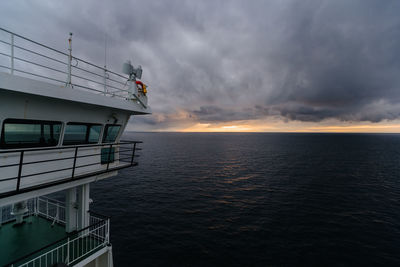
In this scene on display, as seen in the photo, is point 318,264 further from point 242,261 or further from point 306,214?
point 306,214

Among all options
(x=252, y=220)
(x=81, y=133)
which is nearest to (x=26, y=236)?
(x=81, y=133)

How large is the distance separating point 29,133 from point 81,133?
77.0 inches

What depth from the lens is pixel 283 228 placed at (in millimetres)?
20406

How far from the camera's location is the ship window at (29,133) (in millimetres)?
6542

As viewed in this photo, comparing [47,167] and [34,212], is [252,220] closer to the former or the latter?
[34,212]

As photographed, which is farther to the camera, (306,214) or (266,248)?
(306,214)

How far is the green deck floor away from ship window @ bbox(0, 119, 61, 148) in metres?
6.44

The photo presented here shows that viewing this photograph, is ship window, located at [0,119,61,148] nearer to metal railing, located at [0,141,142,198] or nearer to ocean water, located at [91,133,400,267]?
metal railing, located at [0,141,142,198]

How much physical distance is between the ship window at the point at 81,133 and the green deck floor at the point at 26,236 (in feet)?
21.2

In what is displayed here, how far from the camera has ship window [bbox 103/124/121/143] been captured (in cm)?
1001

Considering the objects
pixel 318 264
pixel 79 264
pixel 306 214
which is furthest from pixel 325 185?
pixel 79 264

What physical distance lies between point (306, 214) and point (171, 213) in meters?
17.9

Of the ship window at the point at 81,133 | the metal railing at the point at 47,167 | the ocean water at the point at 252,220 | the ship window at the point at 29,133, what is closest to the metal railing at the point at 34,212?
the metal railing at the point at 47,167

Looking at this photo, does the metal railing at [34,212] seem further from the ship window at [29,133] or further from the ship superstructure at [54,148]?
the ship window at [29,133]
